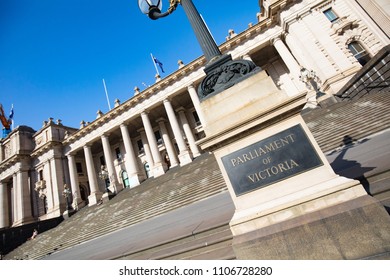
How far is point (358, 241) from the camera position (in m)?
2.11

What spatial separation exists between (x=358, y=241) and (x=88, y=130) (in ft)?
106

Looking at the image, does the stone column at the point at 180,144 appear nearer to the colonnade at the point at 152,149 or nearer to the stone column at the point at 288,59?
the colonnade at the point at 152,149

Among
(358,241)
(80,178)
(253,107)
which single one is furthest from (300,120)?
(80,178)

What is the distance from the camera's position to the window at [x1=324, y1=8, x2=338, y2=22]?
18.9m

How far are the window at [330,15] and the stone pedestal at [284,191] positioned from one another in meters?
22.0

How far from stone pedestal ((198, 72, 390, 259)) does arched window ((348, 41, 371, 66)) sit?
20.4 meters

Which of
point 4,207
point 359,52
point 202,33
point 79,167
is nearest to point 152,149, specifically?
point 79,167

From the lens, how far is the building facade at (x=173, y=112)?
17.8 m

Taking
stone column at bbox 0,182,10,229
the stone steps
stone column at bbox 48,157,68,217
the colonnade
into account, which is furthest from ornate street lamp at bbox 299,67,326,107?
stone column at bbox 0,182,10,229

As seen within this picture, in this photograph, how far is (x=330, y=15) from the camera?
19078 millimetres

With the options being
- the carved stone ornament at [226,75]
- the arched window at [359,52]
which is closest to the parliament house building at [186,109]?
the arched window at [359,52]
